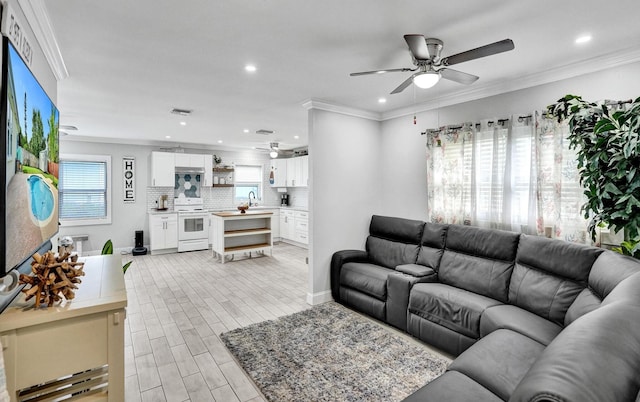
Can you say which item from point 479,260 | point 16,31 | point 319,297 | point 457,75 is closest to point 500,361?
point 479,260

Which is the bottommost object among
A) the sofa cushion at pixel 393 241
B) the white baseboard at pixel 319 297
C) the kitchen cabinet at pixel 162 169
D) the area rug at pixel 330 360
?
the area rug at pixel 330 360

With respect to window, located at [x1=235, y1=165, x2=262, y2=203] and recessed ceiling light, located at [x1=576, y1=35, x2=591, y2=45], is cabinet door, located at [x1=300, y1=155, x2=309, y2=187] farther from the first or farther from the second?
recessed ceiling light, located at [x1=576, y1=35, x2=591, y2=45]

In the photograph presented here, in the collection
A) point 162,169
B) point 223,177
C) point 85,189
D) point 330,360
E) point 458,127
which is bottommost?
point 330,360

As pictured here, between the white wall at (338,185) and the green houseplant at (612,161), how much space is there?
244 cm

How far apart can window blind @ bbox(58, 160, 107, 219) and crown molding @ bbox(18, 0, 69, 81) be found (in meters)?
4.77

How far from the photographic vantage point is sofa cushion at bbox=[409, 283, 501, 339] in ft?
8.54

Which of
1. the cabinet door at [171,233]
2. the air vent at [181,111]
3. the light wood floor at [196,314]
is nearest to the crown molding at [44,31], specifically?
the air vent at [181,111]

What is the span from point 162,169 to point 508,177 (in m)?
6.89

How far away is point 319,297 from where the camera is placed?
407 centimetres

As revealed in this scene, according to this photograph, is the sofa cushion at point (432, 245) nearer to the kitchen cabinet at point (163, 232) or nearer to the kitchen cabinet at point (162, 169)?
the kitchen cabinet at point (163, 232)

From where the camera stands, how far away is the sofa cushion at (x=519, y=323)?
217 cm

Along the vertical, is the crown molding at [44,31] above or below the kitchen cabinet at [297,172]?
above

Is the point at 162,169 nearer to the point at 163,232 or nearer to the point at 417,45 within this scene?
the point at 163,232

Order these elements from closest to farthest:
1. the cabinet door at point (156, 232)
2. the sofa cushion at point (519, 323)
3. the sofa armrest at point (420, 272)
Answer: the sofa cushion at point (519, 323), the sofa armrest at point (420, 272), the cabinet door at point (156, 232)
